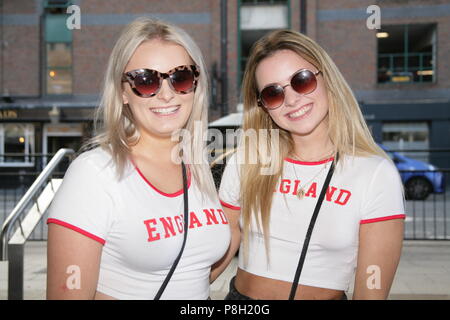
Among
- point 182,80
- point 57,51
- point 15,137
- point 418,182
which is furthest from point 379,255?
point 15,137

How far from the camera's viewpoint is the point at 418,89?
18516mm

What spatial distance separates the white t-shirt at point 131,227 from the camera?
1.54m

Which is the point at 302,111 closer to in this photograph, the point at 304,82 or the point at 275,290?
the point at 304,82

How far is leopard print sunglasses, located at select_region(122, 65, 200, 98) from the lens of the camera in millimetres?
1812

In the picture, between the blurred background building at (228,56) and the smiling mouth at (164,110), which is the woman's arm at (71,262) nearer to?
the smiling mouth at (164,110)

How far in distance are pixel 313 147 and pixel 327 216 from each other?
39cm

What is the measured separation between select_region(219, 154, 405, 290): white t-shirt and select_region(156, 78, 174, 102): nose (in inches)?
25.0

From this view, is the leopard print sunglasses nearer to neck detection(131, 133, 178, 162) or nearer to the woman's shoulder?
neck detection(131, 133, 178, 162)

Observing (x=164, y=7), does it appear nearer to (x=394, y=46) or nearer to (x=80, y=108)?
(x=80, y=108)

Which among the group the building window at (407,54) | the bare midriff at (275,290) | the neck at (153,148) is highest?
the building window at (407,54)

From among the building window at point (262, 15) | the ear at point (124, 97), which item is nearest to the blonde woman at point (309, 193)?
the ear at point (124, 97)

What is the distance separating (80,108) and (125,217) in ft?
A: 62.2

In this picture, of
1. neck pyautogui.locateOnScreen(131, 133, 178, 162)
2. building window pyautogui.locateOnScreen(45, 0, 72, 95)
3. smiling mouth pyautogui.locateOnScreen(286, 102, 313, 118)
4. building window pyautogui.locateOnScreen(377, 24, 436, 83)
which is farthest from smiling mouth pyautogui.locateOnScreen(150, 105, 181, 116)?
building window pyautogui.locateOnScreen(45, 0, 72, 95)

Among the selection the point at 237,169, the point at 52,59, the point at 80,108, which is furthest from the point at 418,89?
the point at 237,169
